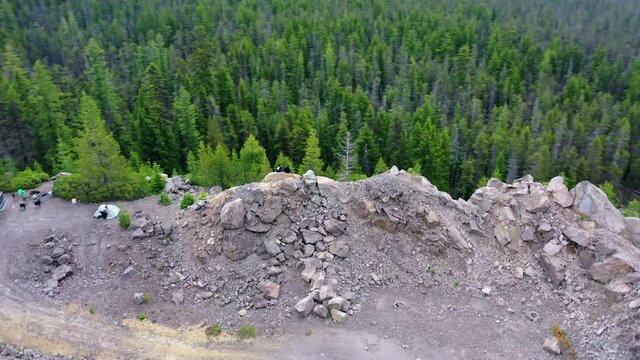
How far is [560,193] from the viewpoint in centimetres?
3400

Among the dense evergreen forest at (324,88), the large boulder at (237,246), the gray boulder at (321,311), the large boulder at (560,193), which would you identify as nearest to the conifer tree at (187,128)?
the dense evergreen forest at (324,88)

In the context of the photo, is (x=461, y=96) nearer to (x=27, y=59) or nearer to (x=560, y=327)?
(x=560, y=327)

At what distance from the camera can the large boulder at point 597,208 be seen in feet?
109

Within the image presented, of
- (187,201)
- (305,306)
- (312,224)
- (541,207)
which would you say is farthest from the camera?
(187,201)

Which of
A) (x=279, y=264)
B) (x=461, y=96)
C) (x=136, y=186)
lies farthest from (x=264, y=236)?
(x=461, y=96)

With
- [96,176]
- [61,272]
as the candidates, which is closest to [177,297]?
[61,272]

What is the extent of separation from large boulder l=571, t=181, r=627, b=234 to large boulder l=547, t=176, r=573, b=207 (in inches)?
20.5

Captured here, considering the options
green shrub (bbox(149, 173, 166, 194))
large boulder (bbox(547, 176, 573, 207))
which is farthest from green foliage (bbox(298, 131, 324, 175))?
large boulder (bbox(547, 176, 573, 207))

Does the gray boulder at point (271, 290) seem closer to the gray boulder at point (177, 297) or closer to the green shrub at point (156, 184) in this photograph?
the gray boulder at point (177, 297)

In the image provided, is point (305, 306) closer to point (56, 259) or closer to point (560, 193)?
point (56, 259)

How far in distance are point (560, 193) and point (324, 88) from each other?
61413 mm

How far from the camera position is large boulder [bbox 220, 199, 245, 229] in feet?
100

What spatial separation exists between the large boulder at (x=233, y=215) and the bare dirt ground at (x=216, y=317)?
2292 millimetres

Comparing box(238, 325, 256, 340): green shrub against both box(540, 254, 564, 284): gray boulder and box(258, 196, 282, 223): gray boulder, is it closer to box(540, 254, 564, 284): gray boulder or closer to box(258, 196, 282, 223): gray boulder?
box(258, 196, 282, 223): gray boulder
